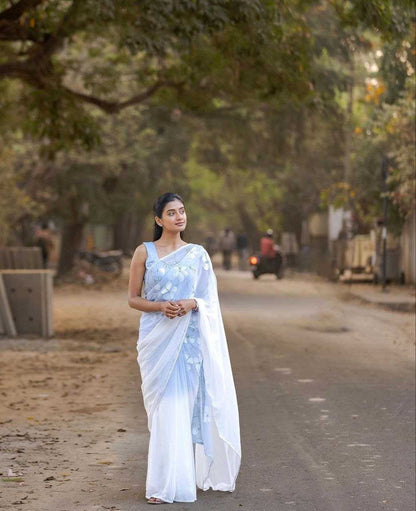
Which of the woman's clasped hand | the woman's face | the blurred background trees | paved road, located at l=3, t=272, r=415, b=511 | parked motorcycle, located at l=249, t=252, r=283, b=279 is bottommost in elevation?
paved road, located at l=3, t=272, r=415, b=511

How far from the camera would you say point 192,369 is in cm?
713

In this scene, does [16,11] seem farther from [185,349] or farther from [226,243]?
[226,243]

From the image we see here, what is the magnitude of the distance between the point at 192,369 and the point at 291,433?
249 cm

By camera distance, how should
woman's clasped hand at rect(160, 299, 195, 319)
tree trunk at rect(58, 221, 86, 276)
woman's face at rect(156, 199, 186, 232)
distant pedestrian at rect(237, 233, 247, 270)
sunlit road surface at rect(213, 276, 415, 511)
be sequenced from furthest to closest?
distant pedestrian at rect(237, 233, 247, 270), tree trunk at rect(58, 221, 86, 276), sunlit road surface at rect(213, 276, 415, 511), woman's face at rect(156, 199, 186, 232), woman's clasped hand at rect(160, 299, 195, 319)

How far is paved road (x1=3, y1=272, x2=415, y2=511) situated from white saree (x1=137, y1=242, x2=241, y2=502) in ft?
0.97

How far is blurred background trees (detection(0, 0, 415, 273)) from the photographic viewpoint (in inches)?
574

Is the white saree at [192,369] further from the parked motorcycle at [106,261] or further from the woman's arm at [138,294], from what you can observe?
the parked motorcycle at [106,261]

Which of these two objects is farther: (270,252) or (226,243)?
(226,243)

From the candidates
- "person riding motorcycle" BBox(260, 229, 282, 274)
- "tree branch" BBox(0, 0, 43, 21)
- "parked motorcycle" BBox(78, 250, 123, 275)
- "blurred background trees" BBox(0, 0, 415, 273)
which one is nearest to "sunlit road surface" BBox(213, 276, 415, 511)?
"blurred background trees" BBox(0, 0, 415, 273)

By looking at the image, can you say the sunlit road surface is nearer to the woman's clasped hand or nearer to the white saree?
the white saree

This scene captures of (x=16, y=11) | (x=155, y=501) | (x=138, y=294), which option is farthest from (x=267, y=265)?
(x=155, y=501)

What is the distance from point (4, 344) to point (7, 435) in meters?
7.45

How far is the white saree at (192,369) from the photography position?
7027mm

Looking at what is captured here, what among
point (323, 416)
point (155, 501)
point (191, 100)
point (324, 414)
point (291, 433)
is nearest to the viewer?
point (155, 501)
